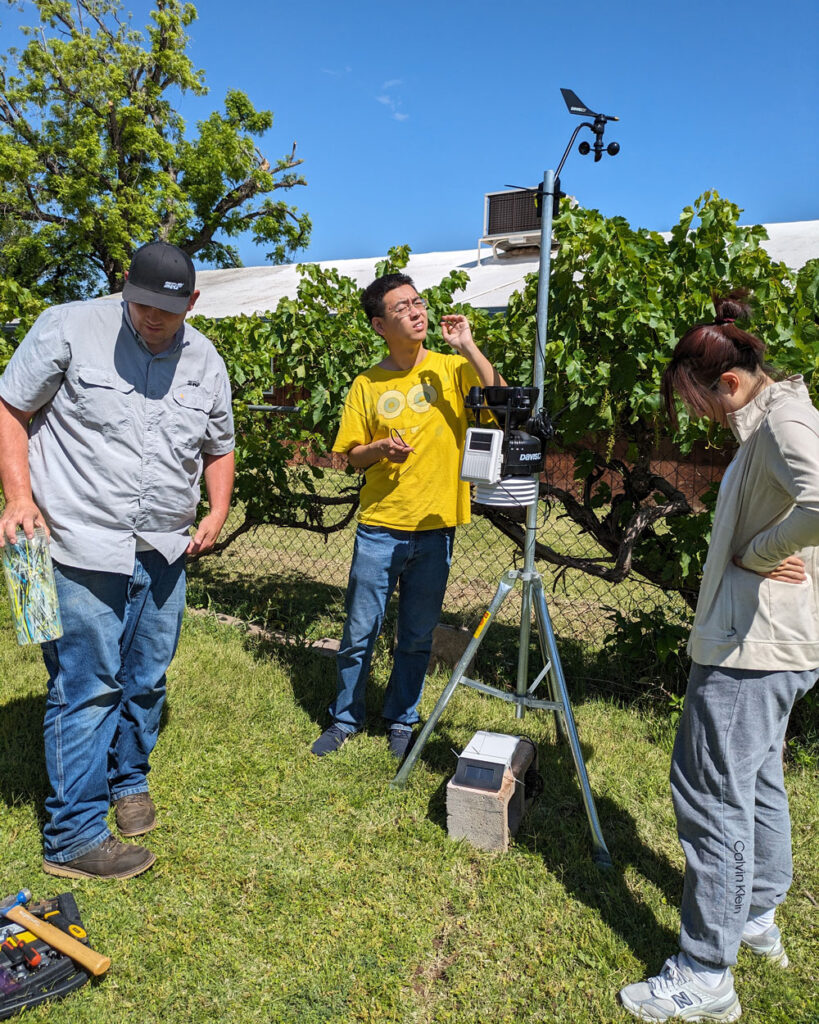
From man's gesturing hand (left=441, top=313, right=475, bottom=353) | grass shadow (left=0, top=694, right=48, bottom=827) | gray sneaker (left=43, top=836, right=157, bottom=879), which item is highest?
man's gesturing hand (left=441, top=313, right=475, bottom=353)

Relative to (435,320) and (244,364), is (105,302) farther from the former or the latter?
(244,364)

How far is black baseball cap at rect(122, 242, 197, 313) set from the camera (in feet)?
8.34

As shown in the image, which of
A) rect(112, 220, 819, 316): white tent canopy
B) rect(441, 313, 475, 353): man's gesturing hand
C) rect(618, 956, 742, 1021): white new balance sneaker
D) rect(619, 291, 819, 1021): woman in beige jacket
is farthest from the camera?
rect(112, 220, 819, 316): white tent canopy

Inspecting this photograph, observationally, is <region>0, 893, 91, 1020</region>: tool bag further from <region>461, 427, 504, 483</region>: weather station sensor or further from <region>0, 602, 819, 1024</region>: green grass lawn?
<region>461, 427, 504, 483</region>: weather station sensor

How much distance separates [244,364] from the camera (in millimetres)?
5000

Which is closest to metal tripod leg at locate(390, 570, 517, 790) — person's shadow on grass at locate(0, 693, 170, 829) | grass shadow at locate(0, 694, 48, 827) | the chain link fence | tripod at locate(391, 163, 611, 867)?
tripod at locate(391, 163, 611, 867)

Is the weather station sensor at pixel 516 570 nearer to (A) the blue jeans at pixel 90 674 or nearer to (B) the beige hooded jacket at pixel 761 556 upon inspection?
(B) the beige hooded jacket at pixel 761 556

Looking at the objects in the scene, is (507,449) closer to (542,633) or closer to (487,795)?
(542,633)

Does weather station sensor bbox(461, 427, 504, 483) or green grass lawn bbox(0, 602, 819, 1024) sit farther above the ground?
weather station sensor bbox(461, 427, 504, 483)

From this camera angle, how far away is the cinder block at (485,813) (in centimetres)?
282

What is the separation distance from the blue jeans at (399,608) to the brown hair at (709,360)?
150 cm

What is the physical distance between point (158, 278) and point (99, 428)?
0.54 meters

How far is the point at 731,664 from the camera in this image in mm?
2055

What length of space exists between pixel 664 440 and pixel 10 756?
332 cm
